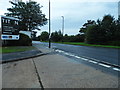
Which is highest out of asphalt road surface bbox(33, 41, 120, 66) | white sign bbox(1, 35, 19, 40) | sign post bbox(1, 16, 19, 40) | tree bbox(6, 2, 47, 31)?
tree bbox(6, 2, 47, 31)

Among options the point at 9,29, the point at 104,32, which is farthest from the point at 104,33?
the point at 9,29

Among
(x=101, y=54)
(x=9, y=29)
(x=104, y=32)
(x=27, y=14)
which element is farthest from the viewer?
(x=104, y=32)

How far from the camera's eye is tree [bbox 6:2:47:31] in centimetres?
2897

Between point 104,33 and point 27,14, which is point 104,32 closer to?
point 104,33

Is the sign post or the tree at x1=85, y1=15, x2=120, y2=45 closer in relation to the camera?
the sign post

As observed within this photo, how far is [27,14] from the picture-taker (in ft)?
94.8

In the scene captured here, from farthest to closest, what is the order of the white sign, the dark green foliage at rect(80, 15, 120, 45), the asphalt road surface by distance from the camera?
the dark green foliage at rect(80, 15, 120, 45) → the white sign → the asphalt road surface

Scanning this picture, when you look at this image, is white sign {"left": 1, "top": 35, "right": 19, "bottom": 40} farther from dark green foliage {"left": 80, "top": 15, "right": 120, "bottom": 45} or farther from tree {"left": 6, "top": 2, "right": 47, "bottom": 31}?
dark green foliage {"left": 80, "top": 15, "right": 120, "bottom": 45}

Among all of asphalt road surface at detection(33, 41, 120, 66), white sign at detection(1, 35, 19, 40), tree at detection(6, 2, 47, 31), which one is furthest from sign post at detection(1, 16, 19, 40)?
tree at detection(6, 2, 47, 31)

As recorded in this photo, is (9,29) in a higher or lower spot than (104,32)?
lower

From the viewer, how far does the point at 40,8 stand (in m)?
31.9

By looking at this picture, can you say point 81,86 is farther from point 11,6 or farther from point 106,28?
point 11,6

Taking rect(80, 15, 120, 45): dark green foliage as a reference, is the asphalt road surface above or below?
below

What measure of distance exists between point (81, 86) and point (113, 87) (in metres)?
0.93
